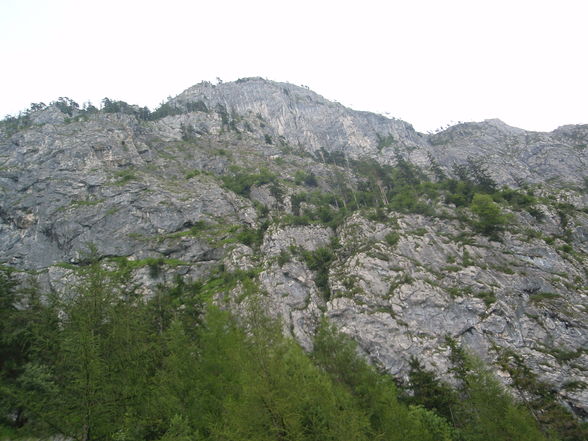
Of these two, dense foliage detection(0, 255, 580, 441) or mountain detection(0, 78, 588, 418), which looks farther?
mountain detection(0, 78, 588, 418)

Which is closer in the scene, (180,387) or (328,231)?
(180,387)

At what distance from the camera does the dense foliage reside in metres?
14.0

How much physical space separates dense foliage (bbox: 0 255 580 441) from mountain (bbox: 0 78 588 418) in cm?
529

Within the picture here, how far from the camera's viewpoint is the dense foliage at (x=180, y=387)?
14.0 m

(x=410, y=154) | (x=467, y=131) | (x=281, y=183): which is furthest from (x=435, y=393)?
(x=467, y=131)

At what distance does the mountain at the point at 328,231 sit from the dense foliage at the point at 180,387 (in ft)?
17.4

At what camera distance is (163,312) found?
1563 inches

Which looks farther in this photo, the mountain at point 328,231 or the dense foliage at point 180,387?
the mountain at point 328,231

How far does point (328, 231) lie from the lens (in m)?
72.3

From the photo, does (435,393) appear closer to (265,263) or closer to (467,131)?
(265,263)

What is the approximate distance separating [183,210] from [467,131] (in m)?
134

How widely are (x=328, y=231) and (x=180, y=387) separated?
5449 cm

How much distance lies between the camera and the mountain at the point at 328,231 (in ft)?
153

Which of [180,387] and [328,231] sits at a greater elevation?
[328,231]
